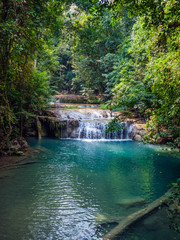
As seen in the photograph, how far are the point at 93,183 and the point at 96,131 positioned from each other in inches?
378

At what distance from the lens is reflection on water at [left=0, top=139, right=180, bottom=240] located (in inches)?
135

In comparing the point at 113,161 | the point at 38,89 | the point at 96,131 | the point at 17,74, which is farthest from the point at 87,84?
the point at 17,74

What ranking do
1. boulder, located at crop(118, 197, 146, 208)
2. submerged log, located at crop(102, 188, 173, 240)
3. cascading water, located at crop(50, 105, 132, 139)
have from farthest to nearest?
1. cascading water, located at crop(50, 105, 132, 139)
2. boulder, located at crop(118, 197, 146, 208)
3. submerged log, located at crop(102, 188, 173, 240)

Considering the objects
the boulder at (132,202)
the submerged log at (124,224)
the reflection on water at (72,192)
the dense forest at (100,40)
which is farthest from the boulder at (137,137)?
the submerged log at (124,224)

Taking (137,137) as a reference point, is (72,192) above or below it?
below

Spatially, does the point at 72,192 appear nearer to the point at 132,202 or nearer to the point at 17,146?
the point at 132,202

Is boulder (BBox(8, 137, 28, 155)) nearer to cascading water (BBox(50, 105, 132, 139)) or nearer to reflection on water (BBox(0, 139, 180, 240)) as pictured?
reflection on water (BBox(0, 139, 180, 240))

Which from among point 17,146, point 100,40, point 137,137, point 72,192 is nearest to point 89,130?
point 137,137

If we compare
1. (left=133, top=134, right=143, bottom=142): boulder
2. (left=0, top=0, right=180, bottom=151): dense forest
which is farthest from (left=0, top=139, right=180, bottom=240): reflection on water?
(left=133, top=134, right=143, bottom=142): boulder

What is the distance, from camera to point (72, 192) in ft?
16.7

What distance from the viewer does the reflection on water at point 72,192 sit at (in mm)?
3418

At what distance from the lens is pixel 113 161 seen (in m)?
8.78

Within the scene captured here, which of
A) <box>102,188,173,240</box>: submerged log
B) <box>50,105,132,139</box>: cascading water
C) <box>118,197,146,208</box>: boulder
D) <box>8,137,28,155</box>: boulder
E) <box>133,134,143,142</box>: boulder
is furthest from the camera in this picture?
<box>50,105,132,139</box>: cascading water

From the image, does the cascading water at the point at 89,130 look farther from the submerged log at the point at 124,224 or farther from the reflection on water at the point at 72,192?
the submerged log at the point at 124,224
